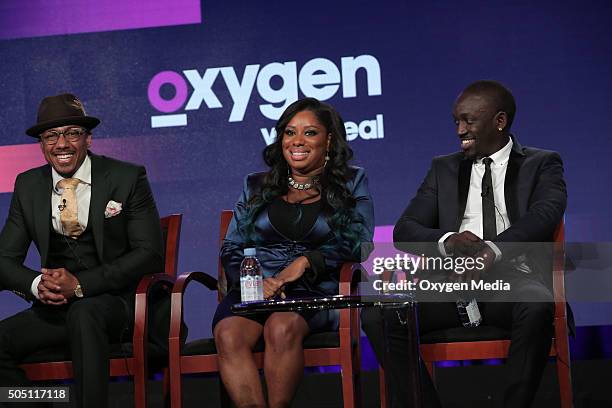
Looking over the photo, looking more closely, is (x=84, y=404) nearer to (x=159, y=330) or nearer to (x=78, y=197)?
(x=159, y=330)

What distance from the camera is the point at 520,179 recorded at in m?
4.16

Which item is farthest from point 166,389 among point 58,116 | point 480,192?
point 480,192

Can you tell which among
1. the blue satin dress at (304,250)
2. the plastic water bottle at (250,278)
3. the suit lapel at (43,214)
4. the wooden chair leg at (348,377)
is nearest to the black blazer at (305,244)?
the blue satin dress at (304,250)

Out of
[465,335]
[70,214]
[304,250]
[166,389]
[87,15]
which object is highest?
[87,15]

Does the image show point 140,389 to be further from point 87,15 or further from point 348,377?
point 87,15

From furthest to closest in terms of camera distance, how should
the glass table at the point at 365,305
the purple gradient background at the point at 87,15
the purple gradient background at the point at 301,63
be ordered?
the purple gradient background at the point at 87,15 → the purple gradient background at the point at 301,63 → the glass table at the point at 365,305

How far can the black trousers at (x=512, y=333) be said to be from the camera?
3.71m

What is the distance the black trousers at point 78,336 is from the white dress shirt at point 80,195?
1.21ft

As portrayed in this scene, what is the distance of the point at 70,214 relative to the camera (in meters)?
4.31

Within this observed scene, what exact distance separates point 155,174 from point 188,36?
2.58ft

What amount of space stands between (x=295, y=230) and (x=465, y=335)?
0.83 meters

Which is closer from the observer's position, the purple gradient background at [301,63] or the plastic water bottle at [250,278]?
the plastic water bottle at [250,278]

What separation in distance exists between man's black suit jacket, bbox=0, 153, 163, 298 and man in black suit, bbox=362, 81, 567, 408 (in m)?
1.00

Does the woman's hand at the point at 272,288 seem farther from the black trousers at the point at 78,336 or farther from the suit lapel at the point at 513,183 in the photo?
the suit lapel at the point at 513,183
